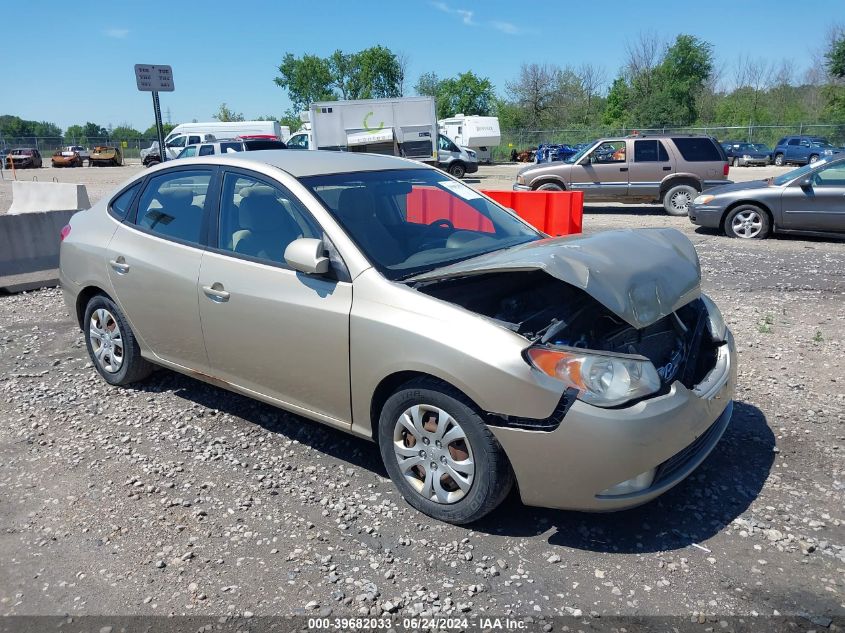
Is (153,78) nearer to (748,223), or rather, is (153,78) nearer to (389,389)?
(748,223)

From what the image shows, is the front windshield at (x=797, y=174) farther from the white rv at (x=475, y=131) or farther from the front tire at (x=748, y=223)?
the white rv at (x=475, y=131)

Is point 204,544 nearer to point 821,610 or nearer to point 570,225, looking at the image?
point 821,610

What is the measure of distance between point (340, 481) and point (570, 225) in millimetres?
5875

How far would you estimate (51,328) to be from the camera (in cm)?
673

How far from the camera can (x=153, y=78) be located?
45.4 ft

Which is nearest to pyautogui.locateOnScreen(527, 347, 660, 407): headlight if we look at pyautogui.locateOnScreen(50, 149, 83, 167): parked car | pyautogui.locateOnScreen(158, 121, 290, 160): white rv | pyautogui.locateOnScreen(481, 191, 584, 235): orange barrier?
pyautogui.locateOnScreen(481, 191, 584, 235): orange barrier

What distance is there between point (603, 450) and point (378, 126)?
22.1m

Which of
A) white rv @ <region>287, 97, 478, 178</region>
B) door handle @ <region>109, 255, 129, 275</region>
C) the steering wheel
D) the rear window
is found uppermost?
white rv @ <region>287, 97, 478, 178</region>

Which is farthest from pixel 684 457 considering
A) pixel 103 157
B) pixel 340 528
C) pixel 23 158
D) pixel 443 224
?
pixel 103 157

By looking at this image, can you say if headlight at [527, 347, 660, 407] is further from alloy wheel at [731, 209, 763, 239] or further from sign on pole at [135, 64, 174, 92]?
sign on pole at [135, 64, 174, 92]

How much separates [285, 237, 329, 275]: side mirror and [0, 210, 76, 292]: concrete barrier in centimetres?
645

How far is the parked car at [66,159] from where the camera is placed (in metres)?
45.7

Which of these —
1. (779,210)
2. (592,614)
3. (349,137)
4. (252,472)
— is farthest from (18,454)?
(349,137)

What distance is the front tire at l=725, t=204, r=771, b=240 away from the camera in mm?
11188
